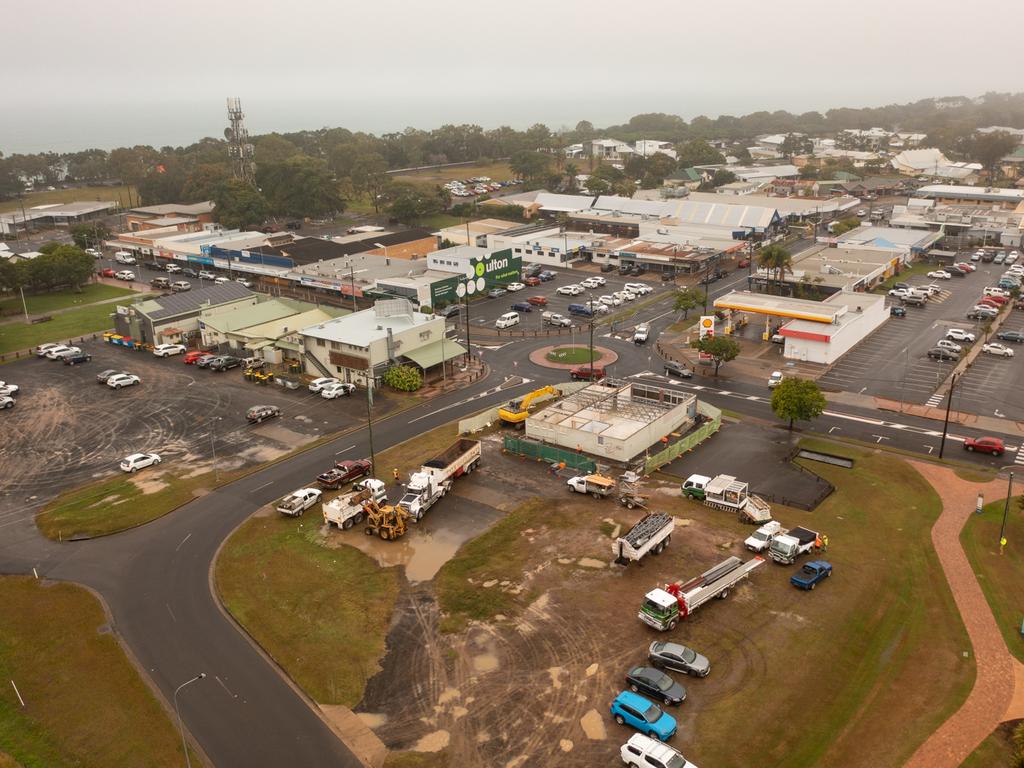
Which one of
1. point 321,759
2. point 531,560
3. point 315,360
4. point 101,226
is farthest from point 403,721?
point 101,226

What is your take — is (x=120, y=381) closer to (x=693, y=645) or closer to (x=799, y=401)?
(x=693, y=645)

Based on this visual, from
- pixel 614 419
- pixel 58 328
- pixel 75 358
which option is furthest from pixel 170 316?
pixel 614 419

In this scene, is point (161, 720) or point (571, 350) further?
point (571, 350)

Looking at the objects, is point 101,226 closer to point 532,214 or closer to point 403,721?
point 532,214

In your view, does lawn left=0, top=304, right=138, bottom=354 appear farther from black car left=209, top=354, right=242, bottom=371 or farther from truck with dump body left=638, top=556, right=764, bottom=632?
truck with dump body left=638, top=556, right=764, bottom=632

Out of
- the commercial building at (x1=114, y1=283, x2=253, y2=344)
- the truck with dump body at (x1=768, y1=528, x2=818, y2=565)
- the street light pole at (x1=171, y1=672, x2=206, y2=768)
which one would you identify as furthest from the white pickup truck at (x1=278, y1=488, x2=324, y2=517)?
the commercial building at (x1=114, y1=283, x2=253, y2=344)

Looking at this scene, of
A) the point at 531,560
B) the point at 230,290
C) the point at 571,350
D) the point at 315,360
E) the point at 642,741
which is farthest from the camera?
the point at 230,290
